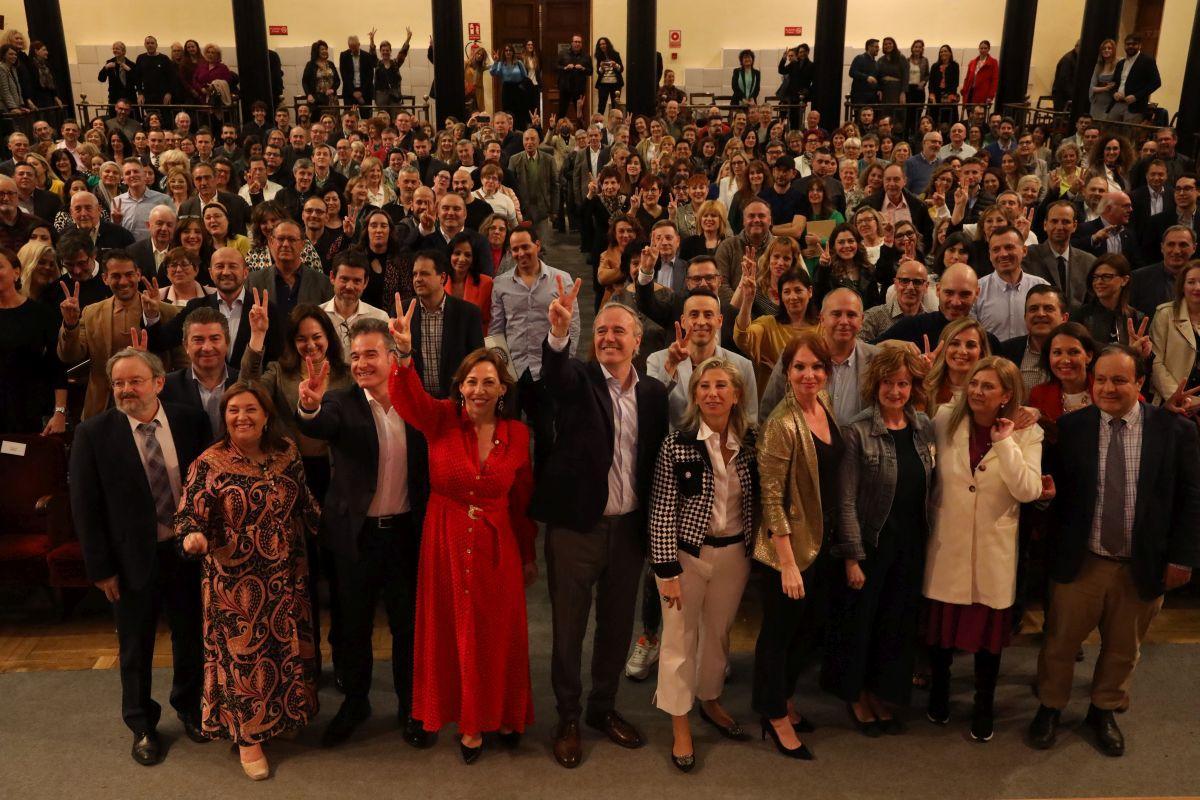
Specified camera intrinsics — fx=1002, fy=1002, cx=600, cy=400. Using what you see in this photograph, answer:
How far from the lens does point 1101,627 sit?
137 inches

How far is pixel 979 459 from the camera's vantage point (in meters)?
3.32

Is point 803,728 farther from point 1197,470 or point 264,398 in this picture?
point 264,398

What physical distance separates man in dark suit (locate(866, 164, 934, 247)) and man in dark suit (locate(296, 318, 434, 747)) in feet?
15.0

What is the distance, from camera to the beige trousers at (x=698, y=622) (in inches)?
128

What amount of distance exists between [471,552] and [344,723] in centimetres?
84

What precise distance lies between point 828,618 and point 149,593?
2.30m

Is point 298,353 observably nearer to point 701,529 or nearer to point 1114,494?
point 701,529

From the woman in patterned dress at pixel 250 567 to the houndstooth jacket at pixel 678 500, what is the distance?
1.16 meters

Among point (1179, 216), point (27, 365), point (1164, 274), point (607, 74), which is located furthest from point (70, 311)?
point (607, 74)

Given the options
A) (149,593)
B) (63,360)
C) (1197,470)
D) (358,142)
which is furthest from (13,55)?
(1197,470)

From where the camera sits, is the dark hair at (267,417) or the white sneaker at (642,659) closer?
the dark hair at (267,417)

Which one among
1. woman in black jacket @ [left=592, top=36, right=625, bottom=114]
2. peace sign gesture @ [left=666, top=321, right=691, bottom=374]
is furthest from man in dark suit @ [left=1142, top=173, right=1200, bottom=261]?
woman in black jacket @ [left=592, top=36, right=625, bottom=114]

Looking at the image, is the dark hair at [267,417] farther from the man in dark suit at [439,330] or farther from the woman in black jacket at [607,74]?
the woman in black jacket at [607,74]

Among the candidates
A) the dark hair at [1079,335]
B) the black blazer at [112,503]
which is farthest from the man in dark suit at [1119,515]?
the black blazer at [112,503]
